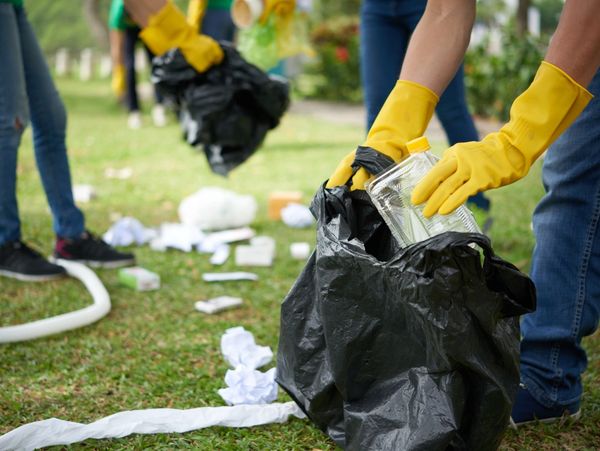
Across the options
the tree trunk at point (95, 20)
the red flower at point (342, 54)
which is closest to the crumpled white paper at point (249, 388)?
the red flower at point (342, 54)

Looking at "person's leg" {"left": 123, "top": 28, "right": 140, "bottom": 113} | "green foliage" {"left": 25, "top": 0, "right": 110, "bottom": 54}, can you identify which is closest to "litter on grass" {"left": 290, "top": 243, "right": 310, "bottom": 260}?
"person's leg" {"left": 123, "top": 28, "right": 140, "bottom": 113}

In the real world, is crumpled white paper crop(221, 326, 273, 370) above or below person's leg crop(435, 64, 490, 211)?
below

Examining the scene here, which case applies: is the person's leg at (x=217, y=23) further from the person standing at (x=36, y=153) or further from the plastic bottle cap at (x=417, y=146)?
the plastic bottle cap at (x=417, y=146)

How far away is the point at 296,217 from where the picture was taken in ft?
12.8

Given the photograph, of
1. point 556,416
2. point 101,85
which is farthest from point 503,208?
point 101,85

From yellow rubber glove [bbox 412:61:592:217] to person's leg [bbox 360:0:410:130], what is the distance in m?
1.57

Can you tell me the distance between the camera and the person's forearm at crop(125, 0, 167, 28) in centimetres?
263

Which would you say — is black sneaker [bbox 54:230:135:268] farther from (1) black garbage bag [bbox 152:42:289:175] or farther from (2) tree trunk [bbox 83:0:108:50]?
(2) tree trunk [bbox 83:0:108:50]

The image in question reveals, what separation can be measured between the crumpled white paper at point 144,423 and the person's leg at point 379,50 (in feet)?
5.16

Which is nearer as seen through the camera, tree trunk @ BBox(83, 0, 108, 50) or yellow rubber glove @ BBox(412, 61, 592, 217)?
yellow rubber glove @ BBox(412, 61, 592, 217)

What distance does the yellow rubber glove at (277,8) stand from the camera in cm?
429

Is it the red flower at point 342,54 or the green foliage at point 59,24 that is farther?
the green foliage at point 59,24

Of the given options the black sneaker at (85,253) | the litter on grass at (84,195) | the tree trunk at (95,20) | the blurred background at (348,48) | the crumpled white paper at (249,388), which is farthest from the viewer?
the tree trunk at (95,20)

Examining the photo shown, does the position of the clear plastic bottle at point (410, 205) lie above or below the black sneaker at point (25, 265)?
above
